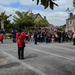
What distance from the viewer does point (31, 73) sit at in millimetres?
9992

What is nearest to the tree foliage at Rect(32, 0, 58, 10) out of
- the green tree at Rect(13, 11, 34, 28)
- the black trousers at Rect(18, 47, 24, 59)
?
Result: the black trousers at Rect(18, 47, 24, 59)

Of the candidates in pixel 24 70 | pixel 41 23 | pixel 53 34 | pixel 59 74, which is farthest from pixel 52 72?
pixel 41 23

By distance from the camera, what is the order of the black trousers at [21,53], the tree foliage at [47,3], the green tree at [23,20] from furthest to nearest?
1. the green tree at [23,20]
2. the black trousers at [21,53]
3. the tree foliage at [47,3]

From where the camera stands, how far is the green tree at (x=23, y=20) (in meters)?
57.6

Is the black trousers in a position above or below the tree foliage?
below

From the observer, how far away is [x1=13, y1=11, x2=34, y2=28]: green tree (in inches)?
2266

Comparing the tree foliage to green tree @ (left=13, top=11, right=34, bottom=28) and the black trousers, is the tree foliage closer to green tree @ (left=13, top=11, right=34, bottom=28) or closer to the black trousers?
the black trousers

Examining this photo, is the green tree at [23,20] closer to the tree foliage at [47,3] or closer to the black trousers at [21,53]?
the black trousers at [21,53]

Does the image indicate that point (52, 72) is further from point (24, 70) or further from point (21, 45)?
point (21, 45)

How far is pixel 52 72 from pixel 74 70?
41.2 inches

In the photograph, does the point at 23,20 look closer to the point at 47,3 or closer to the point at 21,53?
the point at 21,53

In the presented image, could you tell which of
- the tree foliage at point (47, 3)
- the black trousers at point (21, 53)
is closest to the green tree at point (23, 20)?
the black trousers at point (21, 53)

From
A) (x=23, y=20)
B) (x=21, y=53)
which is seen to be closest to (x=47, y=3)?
(x=21, y=53)

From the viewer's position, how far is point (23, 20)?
190 ft
